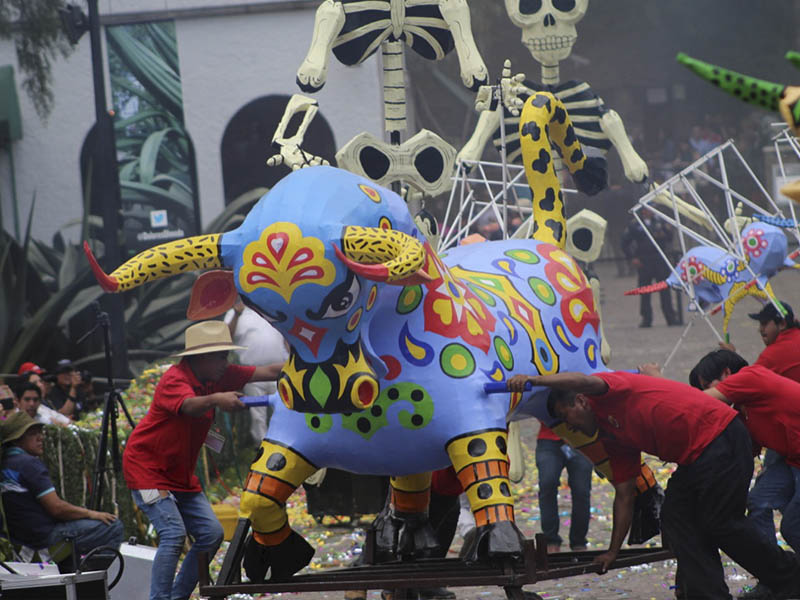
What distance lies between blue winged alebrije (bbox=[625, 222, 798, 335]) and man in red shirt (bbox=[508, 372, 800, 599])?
14.7ft

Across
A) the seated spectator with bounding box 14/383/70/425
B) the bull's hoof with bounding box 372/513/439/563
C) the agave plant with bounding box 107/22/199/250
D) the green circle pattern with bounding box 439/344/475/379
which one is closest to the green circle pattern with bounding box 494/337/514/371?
the green circle pattern with bounding box 439/344/475/379

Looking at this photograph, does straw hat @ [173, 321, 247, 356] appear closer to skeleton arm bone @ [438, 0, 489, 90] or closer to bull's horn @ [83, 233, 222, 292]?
bull's horn @ [83, 233, 222, 292]

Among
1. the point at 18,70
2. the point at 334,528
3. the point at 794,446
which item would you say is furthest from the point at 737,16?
the point at 794,446

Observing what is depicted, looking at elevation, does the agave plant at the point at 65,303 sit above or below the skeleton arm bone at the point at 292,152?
below

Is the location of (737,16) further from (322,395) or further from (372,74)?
(322,395)

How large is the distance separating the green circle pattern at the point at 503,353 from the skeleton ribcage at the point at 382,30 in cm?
270

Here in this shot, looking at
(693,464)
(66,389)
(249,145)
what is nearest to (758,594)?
(693,464)

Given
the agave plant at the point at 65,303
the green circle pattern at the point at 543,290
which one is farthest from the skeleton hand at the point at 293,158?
the agave plant at the point at 65,303

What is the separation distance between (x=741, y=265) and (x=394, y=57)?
392cm

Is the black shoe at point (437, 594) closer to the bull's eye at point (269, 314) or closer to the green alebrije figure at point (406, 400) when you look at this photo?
the green alebrije figure at point (406, 400)

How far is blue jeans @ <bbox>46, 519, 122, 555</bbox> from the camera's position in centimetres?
668

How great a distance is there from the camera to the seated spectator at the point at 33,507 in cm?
667

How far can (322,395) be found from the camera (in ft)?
17.2

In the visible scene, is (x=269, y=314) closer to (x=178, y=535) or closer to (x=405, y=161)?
(x=178, y=535)
